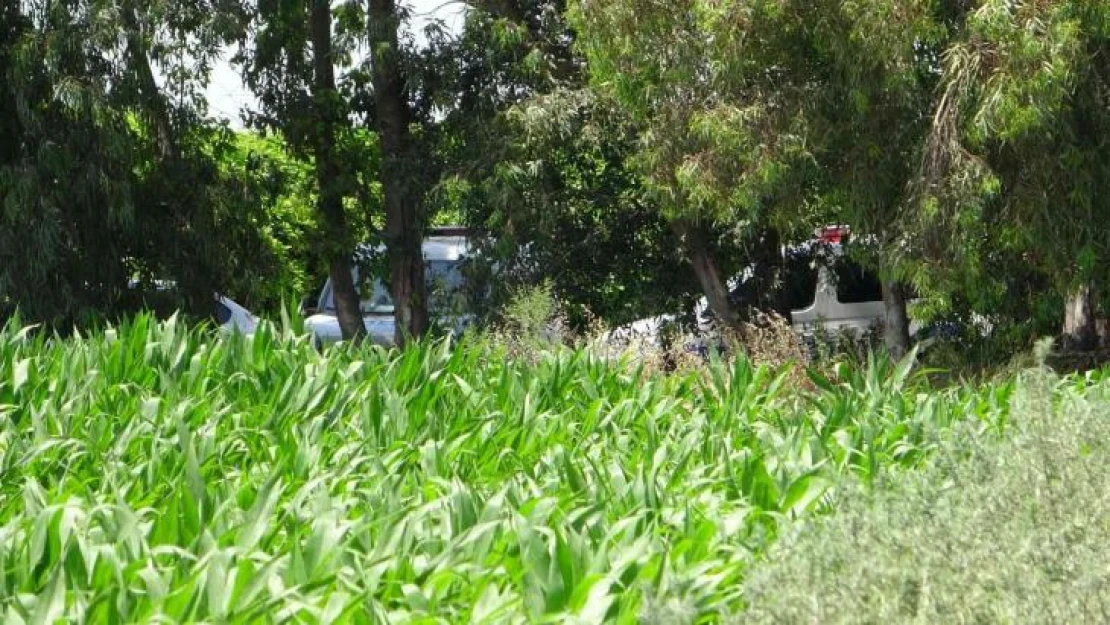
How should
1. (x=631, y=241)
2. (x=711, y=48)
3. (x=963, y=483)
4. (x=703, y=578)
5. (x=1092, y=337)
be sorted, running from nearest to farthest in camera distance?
(x=703, y=578) < (x=963, y=483) < (x=711, y=48) < (x=1092, y=337) < (x=631, y=241)

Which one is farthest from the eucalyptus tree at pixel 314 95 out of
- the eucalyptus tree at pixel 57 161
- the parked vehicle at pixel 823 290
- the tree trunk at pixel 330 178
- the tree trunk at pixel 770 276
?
the tree trunk at pixel 770 276

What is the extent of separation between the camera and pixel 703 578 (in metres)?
3.86

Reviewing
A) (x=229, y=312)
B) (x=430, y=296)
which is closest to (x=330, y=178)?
(x=430, y=296)

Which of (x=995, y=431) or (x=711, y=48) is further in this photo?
(x=711, y=48)

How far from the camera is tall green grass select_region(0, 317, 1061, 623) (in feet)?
12.4

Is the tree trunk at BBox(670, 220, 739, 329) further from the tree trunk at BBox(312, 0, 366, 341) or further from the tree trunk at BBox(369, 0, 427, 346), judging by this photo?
the tree trunk at BBox(312, 0, 366, 341)

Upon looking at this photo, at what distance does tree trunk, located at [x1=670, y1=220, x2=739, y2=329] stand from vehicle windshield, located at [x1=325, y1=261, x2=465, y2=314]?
2.36 metres

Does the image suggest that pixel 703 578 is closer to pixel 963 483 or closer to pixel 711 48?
pixel 963 483

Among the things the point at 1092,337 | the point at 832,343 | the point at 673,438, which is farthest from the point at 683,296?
the point at 673,438

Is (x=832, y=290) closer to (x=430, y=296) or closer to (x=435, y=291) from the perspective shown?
(x=435, y=291)

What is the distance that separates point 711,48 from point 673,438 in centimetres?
725

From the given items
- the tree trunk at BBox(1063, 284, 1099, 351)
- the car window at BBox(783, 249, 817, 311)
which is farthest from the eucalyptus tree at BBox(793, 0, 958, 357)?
the car window at BBox(783, 249, 817, 311)

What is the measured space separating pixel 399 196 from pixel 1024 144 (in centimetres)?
778

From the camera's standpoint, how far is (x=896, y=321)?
1548 cm
